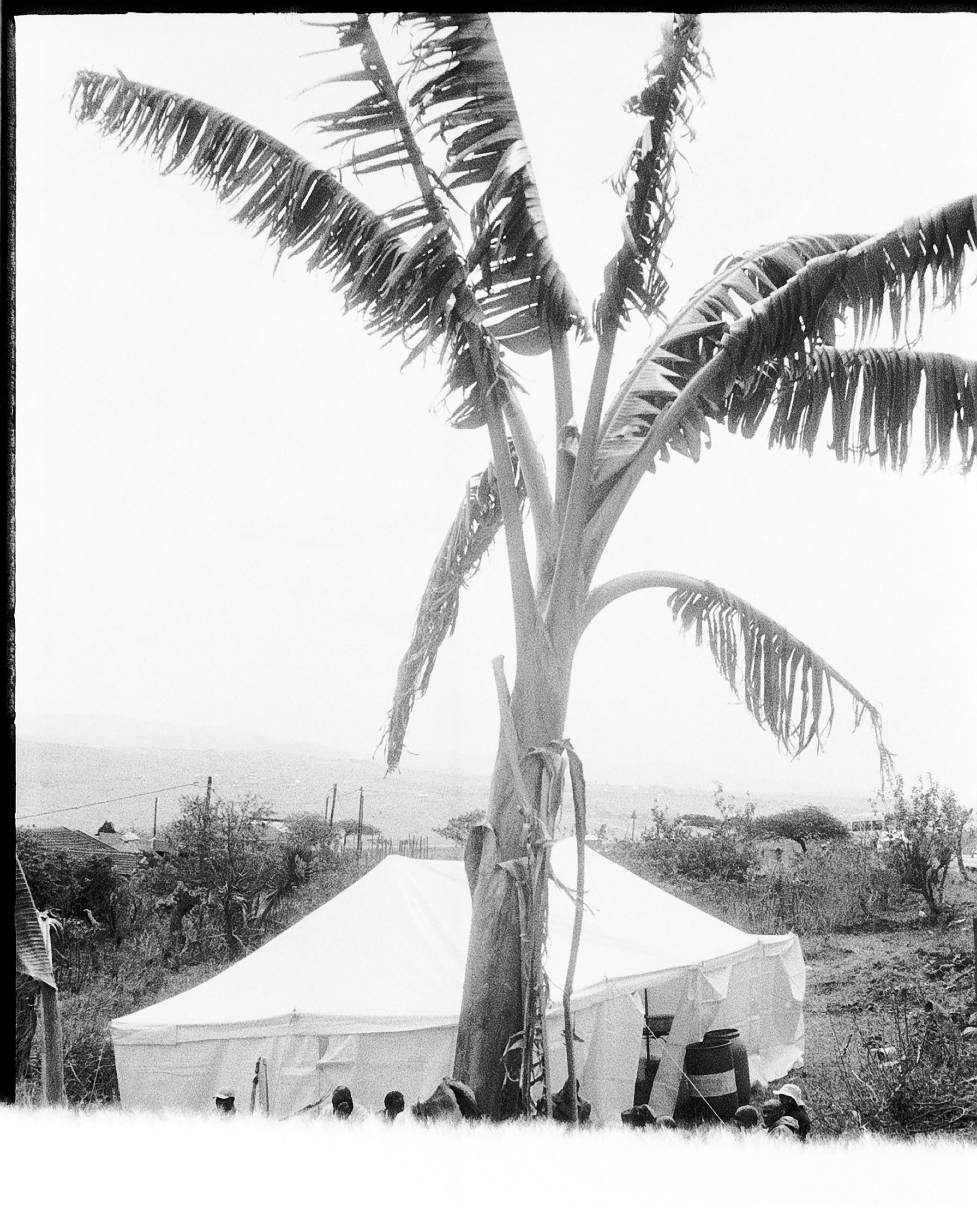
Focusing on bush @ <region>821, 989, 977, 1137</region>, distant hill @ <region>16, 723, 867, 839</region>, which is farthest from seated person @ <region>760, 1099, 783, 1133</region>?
distant hill @ <region>16, 723, 867, 839</region>

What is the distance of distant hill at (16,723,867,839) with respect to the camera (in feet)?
9.77

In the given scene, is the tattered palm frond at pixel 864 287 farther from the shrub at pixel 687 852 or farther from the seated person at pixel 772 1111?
the seated person at pixel 772 1111

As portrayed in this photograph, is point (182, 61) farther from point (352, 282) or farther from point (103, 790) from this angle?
point (103, 790)

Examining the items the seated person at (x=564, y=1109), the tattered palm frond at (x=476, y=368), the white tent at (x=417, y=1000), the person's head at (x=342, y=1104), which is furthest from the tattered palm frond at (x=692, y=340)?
the person's head at (x=342, y=1104)

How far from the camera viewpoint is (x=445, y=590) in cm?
307

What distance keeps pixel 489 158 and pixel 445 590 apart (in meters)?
1.19

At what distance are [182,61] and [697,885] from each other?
298 centimetres

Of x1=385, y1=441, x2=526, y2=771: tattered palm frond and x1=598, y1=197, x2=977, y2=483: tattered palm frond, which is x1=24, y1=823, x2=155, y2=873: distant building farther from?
x1=598, y1=197, x2=977, y2=483: tattered palm frond

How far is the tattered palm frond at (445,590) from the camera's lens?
3.06m

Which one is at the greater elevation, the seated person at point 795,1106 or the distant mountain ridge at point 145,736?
the distant mountain ridge at point 145,736

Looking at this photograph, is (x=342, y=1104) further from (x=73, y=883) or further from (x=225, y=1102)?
(x=73, y=883)

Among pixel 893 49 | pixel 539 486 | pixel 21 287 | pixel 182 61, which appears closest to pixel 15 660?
pixel 21 287

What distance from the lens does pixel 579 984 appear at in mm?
3279

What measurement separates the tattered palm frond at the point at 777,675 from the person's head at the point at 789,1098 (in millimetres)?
938
